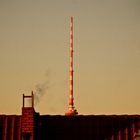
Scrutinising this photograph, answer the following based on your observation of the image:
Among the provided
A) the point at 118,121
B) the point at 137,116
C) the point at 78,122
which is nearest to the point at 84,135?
the point at 78,122

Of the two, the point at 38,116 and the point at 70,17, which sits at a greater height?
the point at 70,17

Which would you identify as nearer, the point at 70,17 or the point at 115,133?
the point at 115,133

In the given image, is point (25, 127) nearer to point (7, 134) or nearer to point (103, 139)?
point (7, 134)

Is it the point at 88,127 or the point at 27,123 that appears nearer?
the point at 27,123

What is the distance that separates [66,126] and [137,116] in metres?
3.93

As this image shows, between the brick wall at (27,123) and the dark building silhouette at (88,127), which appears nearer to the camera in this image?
the brick wall at (27,123)

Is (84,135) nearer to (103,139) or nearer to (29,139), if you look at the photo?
(103,139)

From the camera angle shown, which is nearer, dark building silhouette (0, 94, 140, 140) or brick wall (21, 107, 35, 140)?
brick wall (21, 107, 35, 140)

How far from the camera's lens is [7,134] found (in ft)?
53.0

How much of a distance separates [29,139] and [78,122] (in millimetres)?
3240

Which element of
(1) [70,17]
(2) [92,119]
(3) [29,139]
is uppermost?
(1) [70,17]

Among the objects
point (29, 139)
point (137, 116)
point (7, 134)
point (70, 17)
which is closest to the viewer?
point (29, 139)

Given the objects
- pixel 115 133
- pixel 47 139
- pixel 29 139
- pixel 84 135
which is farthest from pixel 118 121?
pixel 29 139

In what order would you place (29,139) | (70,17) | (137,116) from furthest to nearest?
1. (70,17)
2. (137,116)
3. (29,139)
